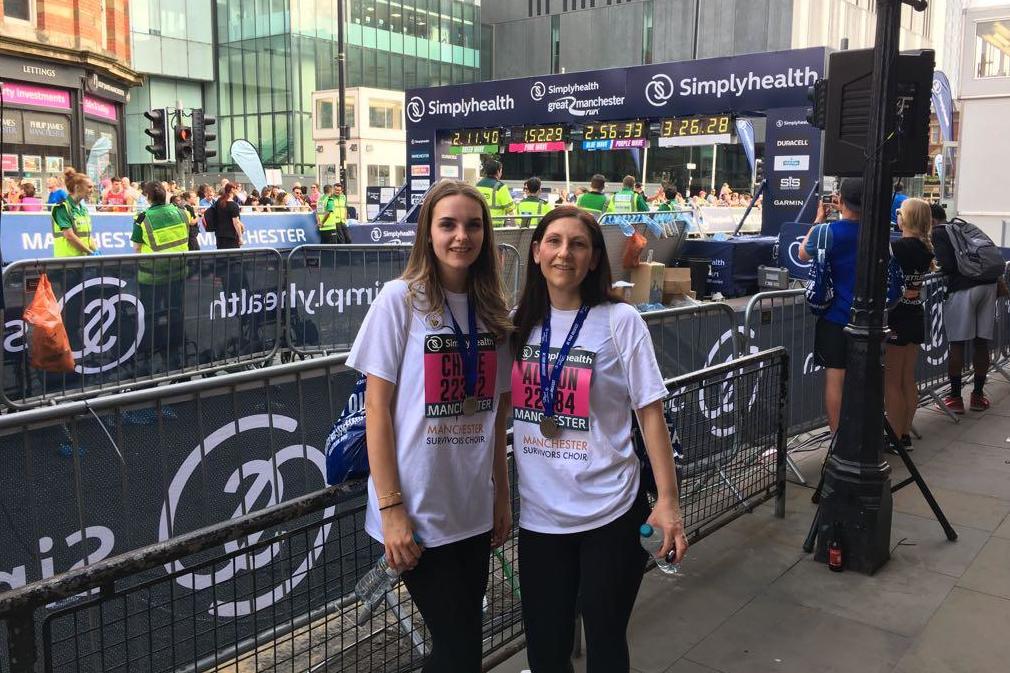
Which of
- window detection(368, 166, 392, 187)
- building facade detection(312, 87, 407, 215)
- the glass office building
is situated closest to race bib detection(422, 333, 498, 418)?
building facade detection(312, 87, 407, 215)

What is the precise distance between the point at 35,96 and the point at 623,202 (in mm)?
19394

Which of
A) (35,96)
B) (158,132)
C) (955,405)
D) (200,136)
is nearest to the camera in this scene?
(955,405)

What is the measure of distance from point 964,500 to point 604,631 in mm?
4488

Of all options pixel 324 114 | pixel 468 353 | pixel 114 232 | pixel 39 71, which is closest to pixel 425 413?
pixel 468 353

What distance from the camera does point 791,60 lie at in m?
16.6

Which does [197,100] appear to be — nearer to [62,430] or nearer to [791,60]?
[791,60]

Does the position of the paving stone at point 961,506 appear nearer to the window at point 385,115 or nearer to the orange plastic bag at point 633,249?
the orange plastic bag at point 633,249

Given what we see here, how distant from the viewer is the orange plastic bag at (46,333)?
6.36 m

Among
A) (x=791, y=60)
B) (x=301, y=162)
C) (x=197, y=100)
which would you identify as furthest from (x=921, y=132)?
(x=197, y=100)

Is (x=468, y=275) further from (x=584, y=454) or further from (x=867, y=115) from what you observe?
(x=867, y=115)

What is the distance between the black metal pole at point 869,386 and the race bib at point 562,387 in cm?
268

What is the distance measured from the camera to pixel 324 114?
5422 centimetres

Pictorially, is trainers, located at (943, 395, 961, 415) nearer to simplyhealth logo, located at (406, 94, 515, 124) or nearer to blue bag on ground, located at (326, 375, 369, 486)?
blue bag on ground, located at (326, 375, 369, 486)

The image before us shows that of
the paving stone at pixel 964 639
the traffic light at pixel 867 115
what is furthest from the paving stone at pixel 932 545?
the traffic light at pixel 867 115
